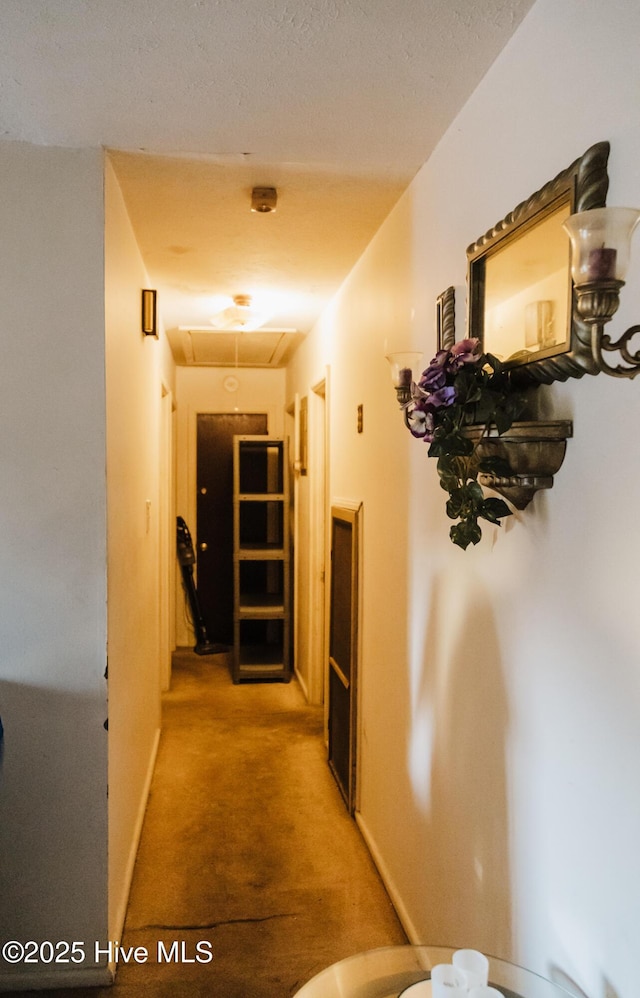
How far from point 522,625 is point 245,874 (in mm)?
1691

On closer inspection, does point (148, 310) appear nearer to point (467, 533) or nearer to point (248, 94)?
point (248, 94)

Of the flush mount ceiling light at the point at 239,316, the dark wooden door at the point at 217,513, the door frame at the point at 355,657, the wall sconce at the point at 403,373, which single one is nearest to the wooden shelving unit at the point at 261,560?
the dark wooden door at the point at 217,513

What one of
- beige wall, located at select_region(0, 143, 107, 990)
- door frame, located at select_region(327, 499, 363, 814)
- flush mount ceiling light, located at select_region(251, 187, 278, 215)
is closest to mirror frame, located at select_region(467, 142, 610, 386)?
flush mount ceiling light, located at select_region(251, 187, 278, 215)

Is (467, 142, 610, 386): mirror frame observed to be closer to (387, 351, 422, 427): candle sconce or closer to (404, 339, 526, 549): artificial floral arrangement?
(404, 339, 526, 549): artificial floral arrangement

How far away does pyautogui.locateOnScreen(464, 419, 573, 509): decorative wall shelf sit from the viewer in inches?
47.2

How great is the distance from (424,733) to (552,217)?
1.40 m

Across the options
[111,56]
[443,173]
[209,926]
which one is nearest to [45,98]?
[111,56]

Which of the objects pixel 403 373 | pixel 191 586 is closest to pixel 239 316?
pixel 403 373

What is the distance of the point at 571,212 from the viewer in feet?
3.76

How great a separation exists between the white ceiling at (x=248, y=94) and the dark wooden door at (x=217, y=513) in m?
3.17

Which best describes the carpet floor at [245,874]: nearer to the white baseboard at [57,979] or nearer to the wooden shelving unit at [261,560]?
the white baseboard at [57,979]

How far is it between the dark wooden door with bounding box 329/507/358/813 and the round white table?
1666 mm

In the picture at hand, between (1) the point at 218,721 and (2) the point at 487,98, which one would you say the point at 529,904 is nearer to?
(2) the point at 487,98

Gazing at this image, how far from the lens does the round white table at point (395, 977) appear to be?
114 centimetres
